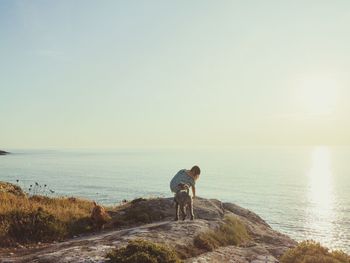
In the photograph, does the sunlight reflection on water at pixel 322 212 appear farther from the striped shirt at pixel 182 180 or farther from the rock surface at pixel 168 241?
the striped shirt at pixel 182 180

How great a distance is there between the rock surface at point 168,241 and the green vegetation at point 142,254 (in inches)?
21.8

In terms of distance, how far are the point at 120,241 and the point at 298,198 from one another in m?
108

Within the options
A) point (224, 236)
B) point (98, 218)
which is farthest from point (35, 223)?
point (224, 236)

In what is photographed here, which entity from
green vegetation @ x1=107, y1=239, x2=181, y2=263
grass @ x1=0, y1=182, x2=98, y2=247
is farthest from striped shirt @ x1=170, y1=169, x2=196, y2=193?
green vegetation @ x1=107, y1=239, x2=181, y2=263

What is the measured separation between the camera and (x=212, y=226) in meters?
18.5

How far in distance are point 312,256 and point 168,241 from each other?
5190mm

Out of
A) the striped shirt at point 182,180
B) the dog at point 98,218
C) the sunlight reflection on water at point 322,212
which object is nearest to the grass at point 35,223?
the dog at point 98,218

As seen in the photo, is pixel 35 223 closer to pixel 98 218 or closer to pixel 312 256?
pixel 98 218

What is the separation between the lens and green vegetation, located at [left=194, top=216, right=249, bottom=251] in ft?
52.6

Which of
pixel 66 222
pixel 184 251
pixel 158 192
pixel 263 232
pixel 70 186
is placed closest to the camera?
pixel 184 251

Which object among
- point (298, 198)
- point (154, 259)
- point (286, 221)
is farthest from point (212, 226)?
point (298, 198)

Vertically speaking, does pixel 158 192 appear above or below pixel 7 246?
below

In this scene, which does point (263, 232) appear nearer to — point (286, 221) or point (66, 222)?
point (66, 222)

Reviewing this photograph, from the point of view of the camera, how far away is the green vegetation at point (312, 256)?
1460 centimetres
